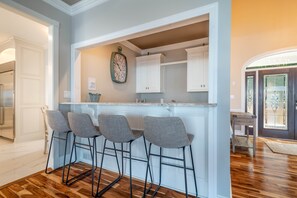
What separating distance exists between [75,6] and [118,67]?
4.94 feet

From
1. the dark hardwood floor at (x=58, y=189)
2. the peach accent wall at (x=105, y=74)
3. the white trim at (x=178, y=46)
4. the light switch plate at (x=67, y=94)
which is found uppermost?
the white trim at (x=178, y=46)

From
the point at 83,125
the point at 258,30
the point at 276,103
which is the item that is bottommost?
the point at 83,125

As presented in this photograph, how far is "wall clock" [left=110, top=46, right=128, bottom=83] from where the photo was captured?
11.8 feet

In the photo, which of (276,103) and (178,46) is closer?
(178,46)

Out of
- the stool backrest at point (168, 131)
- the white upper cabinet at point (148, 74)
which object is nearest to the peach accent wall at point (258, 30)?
the white upper cabinet at point (148, 74)

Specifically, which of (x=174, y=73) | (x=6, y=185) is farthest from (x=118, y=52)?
(x=6, y=185)

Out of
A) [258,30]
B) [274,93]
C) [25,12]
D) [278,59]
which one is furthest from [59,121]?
[278,59]

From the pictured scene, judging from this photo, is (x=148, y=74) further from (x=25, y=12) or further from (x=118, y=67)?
(x=25, y=12)

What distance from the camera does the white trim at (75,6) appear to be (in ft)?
8.00

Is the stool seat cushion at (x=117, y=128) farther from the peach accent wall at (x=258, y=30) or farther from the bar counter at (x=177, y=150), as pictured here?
the peach accent wall at (x=258, y=30)

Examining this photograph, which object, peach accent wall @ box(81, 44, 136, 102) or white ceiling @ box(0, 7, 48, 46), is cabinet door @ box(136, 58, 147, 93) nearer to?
peach accent wall @ box(81, 44, 136, 102)

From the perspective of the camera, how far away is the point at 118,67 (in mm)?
3787

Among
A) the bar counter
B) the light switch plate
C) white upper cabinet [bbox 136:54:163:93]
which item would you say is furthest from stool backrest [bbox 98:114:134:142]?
white upper cabinet [bbox 136:54:163:93]

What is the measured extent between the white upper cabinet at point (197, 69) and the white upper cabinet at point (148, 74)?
813 millimetres
